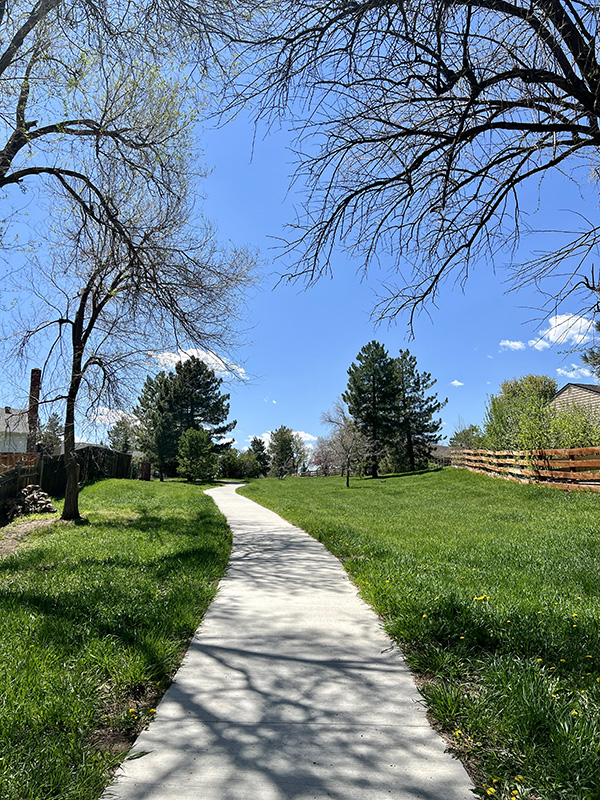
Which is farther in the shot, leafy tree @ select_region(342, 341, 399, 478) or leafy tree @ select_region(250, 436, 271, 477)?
leafy tree @ select_region(250, 436, 271, 477)

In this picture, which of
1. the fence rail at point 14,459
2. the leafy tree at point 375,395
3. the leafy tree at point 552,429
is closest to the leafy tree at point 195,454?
the leafy tree at point 375,395

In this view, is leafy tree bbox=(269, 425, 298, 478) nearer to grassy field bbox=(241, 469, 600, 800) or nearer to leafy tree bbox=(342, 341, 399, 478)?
leafy tree bbox=(342, 341, 399, 478)

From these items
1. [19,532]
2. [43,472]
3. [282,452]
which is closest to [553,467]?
[19,532]

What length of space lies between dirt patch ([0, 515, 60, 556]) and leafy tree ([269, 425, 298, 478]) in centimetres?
4563

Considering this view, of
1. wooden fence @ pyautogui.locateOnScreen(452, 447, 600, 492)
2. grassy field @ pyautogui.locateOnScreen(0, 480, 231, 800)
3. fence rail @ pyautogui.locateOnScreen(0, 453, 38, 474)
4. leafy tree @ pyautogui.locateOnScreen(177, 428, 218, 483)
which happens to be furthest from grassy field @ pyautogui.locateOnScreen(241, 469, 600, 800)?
leafy tree @ pyautogui.locateOnScreen(177, 428, 218, 483)

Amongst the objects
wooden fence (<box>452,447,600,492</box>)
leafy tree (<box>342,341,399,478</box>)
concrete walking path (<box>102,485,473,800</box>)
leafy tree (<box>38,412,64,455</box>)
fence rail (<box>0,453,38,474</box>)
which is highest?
leafy tree (<box>342,341,399,478</box>)

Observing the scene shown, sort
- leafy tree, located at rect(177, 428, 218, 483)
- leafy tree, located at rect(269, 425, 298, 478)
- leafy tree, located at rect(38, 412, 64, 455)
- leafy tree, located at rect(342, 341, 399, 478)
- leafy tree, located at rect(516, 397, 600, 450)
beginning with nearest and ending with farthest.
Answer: leafy tree, located at rect(38, 412, 64, 455) < leafy tree, located at rect(516, 397, 600, 450) < leafy tree, located at rect(177, 428, 218, 483) < leafy tree, located at rect(342, 341, 399, 478) < leafy tree, located at rect(269, 425, 298, 478)

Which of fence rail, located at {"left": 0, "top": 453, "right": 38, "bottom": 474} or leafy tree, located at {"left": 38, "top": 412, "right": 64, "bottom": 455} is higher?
leafy tree, located at {"left": 38, "top": 412, "right": 64, "bottom": 455}

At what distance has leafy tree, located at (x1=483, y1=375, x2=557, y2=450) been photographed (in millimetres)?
19519

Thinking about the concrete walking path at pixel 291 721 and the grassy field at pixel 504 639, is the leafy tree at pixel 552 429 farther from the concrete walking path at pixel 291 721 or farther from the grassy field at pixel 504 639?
the concrete walking path at pixel 291 721

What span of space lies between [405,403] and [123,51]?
38.7 metres

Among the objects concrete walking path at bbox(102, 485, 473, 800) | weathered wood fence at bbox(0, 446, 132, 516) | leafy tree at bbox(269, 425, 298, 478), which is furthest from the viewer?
leafy tree at bbox(269, 425, 298, 478)

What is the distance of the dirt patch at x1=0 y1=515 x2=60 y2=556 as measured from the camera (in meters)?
9.35

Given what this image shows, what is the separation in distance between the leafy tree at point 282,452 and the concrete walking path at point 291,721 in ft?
174
